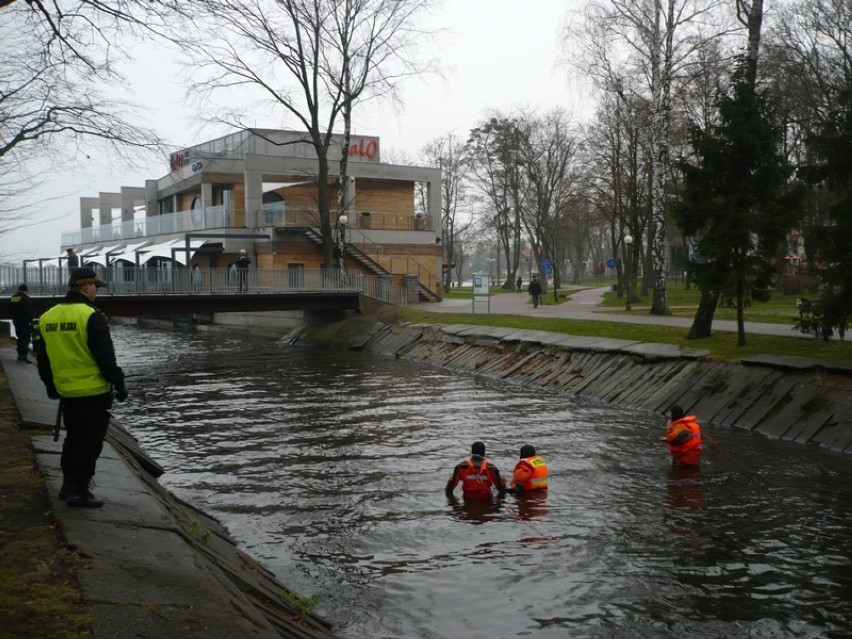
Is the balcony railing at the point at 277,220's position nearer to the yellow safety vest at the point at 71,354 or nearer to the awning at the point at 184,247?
the awning at the point at 184,247

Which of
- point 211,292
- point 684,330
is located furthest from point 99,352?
point 211,292

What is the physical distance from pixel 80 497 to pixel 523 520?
6044mm

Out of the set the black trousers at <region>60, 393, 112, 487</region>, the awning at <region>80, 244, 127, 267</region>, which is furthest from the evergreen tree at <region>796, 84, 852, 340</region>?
the awning at <region>80, 244, 127, 267</region>

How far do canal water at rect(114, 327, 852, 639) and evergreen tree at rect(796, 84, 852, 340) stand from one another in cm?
325

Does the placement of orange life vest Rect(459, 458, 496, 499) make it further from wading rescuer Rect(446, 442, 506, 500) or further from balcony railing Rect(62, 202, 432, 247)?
balcony railing Rect(62, 202, 432, 247)

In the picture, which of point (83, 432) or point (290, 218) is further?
point (290, 218)

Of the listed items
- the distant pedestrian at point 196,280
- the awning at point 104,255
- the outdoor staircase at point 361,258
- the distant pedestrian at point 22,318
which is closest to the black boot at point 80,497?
the distant pedestrian at point 22,318

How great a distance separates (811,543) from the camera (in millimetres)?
10398

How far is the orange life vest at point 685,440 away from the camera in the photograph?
14.2 meters

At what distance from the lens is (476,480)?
40.3 feet

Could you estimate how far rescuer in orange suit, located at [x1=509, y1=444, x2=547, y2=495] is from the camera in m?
12.6

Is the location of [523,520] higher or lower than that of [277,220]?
lower

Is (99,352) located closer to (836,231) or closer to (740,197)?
(836,231)

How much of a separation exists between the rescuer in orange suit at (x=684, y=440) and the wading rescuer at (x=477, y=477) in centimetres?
359
